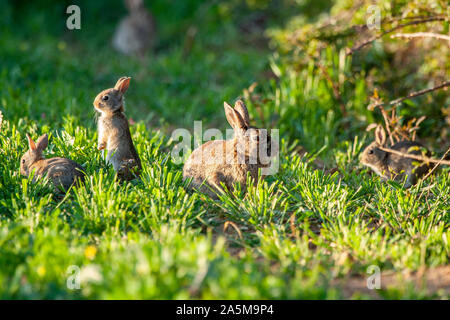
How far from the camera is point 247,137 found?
163 inches

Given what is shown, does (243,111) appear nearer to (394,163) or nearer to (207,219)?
(207,219)

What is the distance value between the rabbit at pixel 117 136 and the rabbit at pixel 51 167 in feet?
1.06

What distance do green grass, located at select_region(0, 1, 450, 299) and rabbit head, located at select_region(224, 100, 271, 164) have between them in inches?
12.1

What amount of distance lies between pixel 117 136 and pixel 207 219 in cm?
114

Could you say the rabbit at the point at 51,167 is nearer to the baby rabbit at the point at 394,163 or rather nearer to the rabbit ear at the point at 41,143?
the rabbit ear at the point at 41,143

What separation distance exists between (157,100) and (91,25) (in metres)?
4.68

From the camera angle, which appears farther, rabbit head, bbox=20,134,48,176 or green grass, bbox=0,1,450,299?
rabbit head, bbox=20,134,48,176

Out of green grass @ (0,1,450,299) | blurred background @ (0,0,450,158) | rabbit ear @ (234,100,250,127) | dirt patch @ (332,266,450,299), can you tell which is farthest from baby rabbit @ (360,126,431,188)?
dirt patch @ (332,266,450,299)

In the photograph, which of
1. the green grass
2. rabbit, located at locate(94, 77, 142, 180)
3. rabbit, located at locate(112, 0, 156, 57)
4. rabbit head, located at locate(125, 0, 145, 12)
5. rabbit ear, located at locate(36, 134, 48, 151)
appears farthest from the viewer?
rabbit head, located at locate(125, 0, 145, 12)

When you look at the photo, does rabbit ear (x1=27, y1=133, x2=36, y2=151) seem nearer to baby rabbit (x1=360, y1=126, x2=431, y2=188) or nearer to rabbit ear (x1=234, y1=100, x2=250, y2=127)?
rabbit ear (x1=234, y1=100, x2=250, y2=127)

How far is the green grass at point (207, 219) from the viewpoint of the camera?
276 centimetres

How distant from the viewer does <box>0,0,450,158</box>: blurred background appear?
6.20 metres
